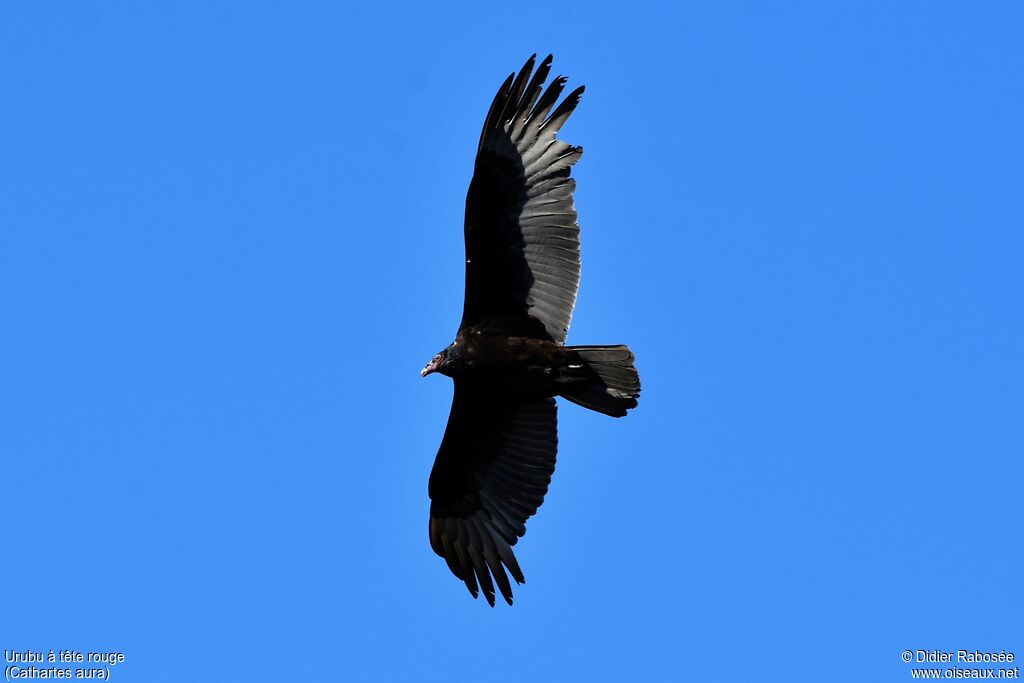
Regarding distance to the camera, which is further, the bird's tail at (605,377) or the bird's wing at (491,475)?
the bird's wing at (491,475)

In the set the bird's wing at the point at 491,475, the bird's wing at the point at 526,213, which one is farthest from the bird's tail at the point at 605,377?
the bird's wing at the point at 491,475

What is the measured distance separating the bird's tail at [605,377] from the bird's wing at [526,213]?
50 cm

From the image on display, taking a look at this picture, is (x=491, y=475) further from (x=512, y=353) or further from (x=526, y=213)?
(x=526, y=213)

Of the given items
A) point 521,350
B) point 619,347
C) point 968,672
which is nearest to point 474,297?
point 521,350

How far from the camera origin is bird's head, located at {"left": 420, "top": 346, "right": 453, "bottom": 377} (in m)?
13.0

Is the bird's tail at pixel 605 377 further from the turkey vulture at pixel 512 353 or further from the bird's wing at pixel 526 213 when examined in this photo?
the bird's wing at pixel 526 213

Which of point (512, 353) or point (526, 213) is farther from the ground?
point (526, 213)

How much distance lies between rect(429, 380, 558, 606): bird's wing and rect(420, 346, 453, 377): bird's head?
250 millimetres

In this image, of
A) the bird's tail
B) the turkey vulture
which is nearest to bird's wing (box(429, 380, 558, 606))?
the turkey vulture

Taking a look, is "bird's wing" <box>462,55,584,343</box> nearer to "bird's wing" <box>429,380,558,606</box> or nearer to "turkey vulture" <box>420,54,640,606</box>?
"turkey vulture" <box>420,54,640,606</box>

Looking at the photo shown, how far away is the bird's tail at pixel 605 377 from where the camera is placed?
483 inches

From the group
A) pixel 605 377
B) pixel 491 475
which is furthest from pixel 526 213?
pixel 491 475

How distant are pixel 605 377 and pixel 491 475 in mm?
1800

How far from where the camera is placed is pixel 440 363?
13023 mm
